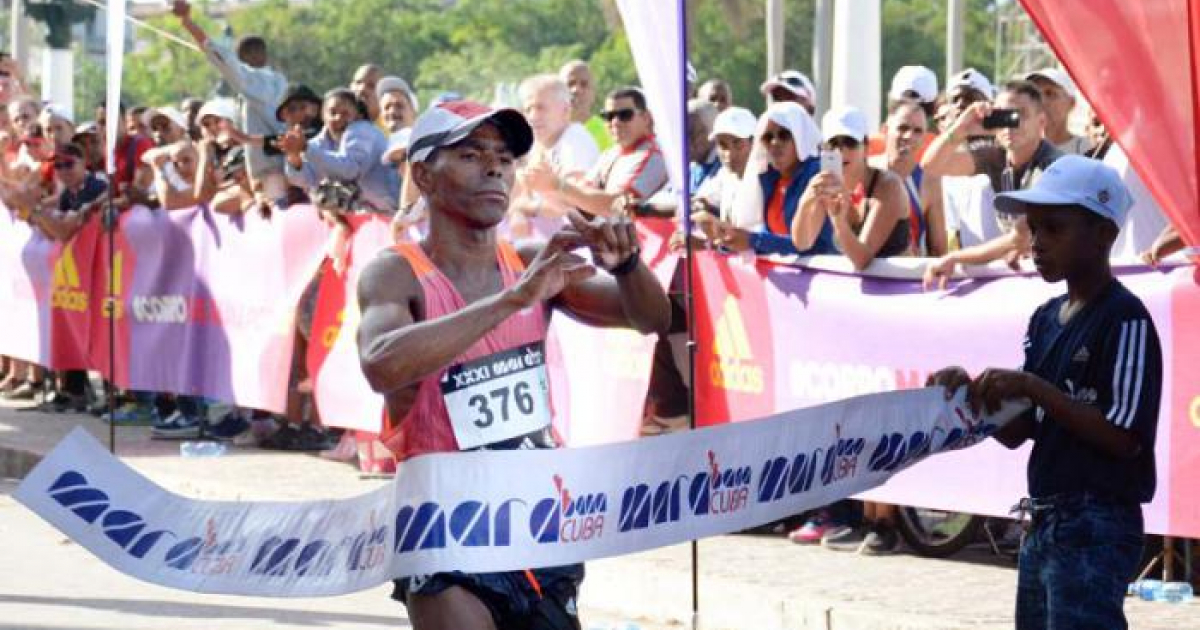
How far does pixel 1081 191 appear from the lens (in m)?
5.05

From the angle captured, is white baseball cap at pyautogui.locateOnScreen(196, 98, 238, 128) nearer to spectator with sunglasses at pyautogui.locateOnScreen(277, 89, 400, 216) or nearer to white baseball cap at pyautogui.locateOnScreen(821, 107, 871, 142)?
spectator with sunglasses at pyautogui.locateOnScreen(277, 89, 400, 216)

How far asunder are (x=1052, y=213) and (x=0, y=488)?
10109 millimetres

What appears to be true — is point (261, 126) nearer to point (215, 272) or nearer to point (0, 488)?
point (215, 272)

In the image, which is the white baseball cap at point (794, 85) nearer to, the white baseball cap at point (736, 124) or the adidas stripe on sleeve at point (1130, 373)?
the white baseball cap at point (736, 124)

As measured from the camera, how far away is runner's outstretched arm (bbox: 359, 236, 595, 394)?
4531 mm

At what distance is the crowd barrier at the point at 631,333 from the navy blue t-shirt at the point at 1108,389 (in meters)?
3.29

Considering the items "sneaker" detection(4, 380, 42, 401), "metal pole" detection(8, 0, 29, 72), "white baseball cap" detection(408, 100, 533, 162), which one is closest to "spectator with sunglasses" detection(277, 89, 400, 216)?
"sneaker" detection(4, 380, 42, 401)

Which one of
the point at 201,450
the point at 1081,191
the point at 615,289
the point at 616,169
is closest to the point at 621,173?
the point at 616,169

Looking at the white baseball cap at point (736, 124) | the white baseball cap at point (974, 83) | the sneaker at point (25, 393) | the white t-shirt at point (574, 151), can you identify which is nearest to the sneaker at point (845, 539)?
the white baseball cap at point (974, 83)

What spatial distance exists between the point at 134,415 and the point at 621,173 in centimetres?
579

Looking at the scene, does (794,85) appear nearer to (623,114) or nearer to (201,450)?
(623,114)

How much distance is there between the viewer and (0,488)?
13938 mm

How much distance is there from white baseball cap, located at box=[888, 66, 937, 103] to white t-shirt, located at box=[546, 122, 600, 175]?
2184 millimetres

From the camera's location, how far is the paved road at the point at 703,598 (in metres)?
8.33
